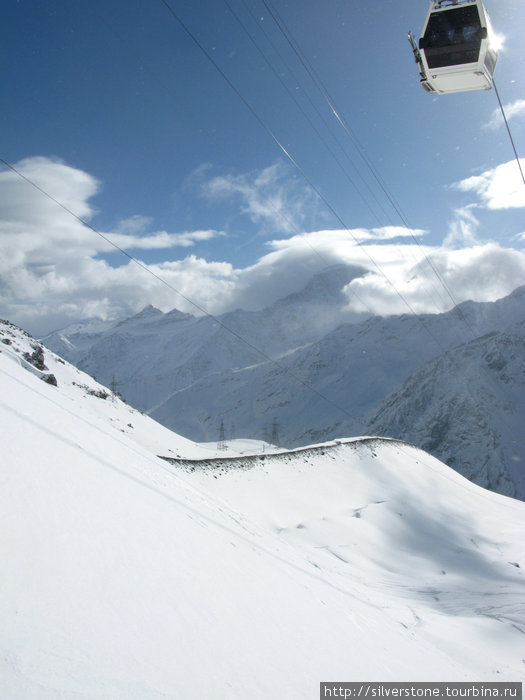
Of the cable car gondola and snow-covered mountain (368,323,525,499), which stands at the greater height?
snow-covered mountain (368,323,525,499)

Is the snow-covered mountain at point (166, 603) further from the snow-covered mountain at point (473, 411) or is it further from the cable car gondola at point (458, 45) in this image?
the snow-covered mountain at point (473, 411)

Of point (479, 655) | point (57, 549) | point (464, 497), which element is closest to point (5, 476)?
point (57, 549)

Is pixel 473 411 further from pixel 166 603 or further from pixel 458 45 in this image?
pixel 166 603

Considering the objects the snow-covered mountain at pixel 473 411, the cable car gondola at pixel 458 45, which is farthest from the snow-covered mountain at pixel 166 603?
the snow-covered mountain at pixel 473 411

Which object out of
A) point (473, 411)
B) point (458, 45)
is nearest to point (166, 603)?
point (458, 45)

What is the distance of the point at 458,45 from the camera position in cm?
979

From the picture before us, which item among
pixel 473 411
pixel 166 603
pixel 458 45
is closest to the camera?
pixel 166 603

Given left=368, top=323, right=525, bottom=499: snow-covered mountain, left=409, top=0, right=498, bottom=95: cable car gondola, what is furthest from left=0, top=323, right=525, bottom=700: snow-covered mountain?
left=368, top=323, right=525, bottom=499: snow-covered mountain

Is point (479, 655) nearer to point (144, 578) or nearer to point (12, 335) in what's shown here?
point (144, 578)

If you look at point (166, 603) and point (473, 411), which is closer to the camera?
point (166, 603)

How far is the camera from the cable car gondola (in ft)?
31.8

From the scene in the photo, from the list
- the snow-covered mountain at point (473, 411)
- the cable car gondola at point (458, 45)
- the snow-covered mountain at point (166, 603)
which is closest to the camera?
the snow-covered mountain at point (166, 603)

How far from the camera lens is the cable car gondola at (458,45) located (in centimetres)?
969

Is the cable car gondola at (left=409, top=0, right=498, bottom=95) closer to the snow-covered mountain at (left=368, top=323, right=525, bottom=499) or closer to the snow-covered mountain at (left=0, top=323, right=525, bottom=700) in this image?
the snow-covered mountain at (left=0, top=323, right=525, bottom=700)
